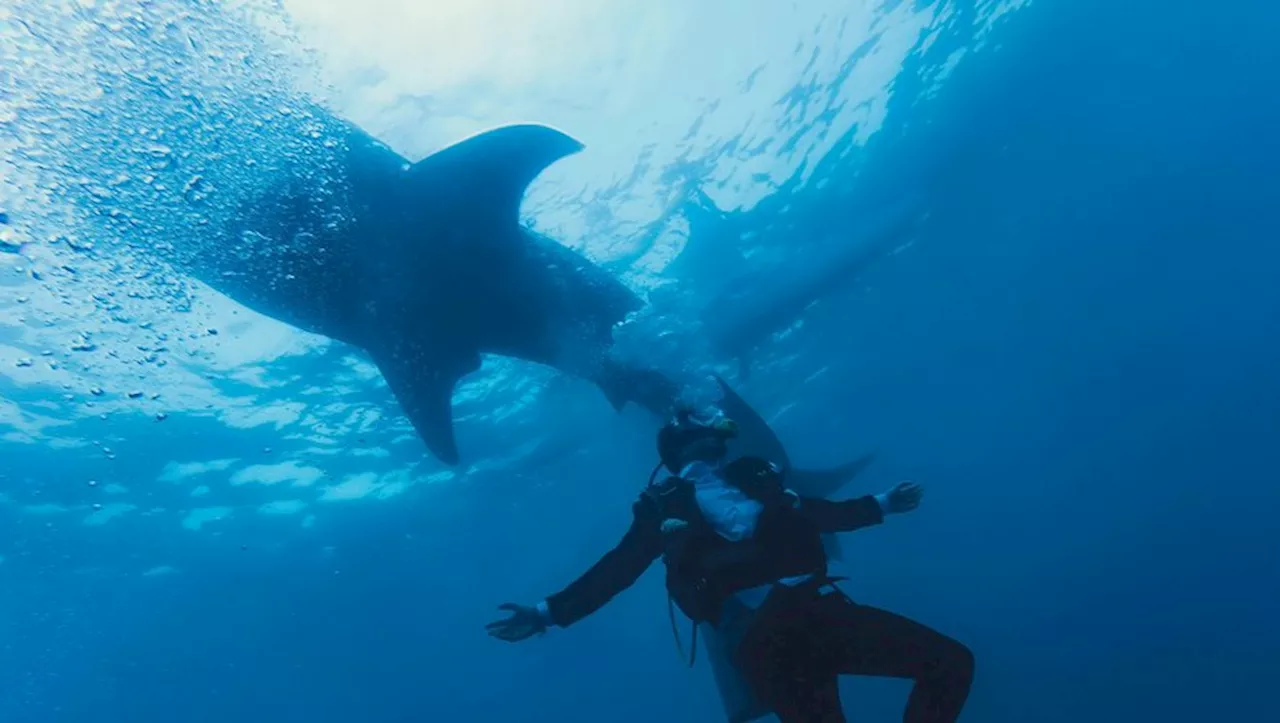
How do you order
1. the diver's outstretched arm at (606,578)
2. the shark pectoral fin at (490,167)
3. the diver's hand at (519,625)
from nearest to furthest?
the diver's hand at (519,625) → the diver's outstretched arm at (606,578) → the shark pectoral fin at (490,167)

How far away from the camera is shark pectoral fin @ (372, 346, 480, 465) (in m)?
9.86

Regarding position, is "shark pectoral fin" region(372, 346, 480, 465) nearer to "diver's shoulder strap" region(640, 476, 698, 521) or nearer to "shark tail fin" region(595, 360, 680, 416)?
"shark tail fin" region(595, 360, 680, 416)

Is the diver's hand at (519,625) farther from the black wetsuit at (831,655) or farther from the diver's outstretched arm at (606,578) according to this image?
the black wetsuit at (831,655)

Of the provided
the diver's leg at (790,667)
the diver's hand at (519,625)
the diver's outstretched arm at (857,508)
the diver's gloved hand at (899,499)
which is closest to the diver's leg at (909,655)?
the diver's leg at (790,667)

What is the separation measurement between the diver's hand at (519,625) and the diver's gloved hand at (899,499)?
2.49m

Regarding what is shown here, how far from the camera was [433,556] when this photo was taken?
31.9m

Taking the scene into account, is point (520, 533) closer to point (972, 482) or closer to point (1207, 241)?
point (1207, 241)

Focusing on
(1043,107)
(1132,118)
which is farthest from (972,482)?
(1043,107)

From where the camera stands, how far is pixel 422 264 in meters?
8.85

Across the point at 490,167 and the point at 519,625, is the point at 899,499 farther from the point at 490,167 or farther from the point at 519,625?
the point at 490,167

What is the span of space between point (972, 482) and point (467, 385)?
4998cm

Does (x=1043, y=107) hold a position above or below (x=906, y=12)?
above

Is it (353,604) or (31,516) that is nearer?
(31,516)

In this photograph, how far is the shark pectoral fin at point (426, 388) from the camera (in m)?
9.86
